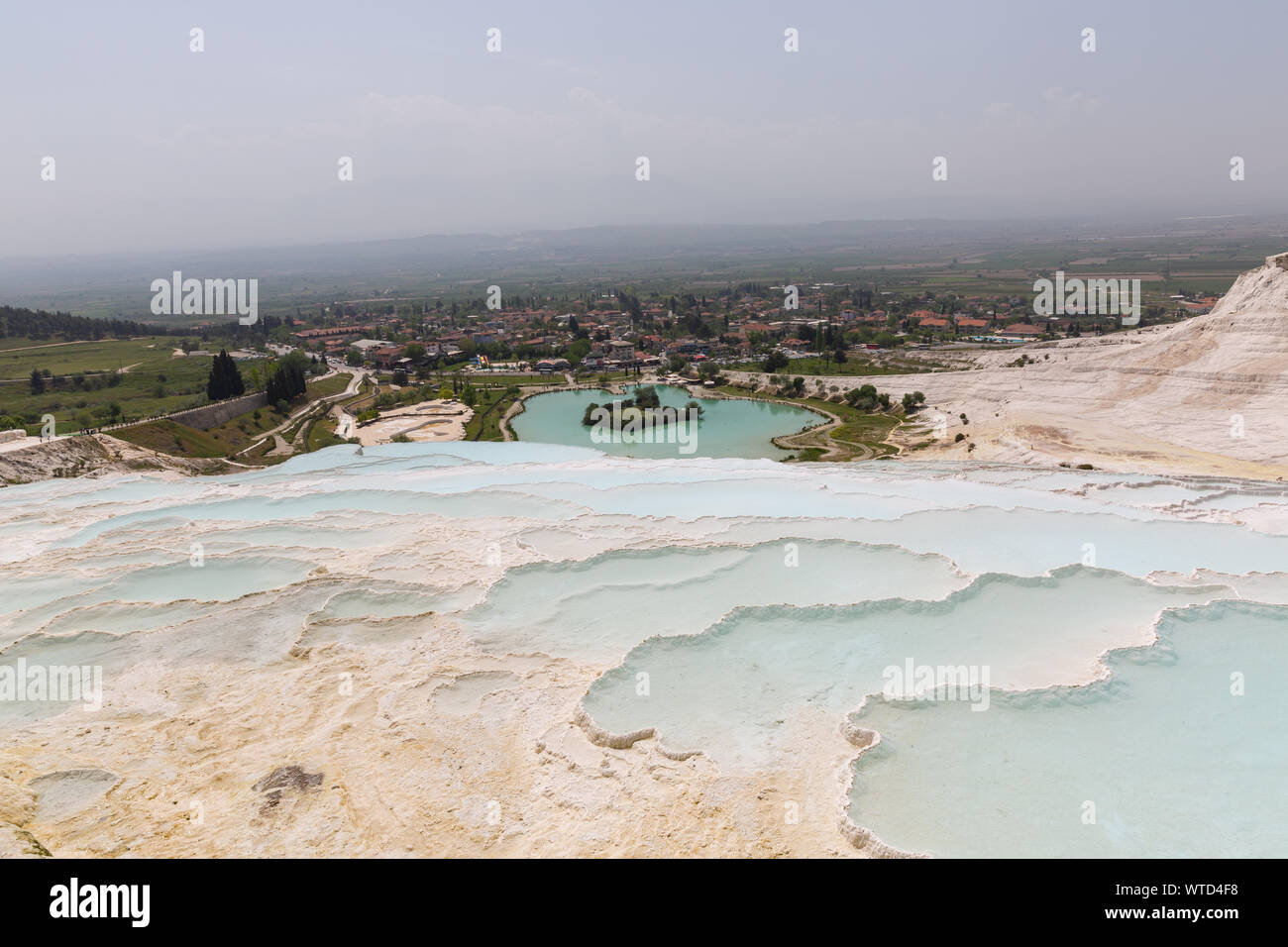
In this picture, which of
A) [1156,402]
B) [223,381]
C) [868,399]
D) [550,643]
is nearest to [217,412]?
[223,381]

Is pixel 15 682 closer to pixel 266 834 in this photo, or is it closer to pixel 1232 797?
pixel 266 834

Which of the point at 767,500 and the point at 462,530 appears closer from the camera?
the point at 462,530

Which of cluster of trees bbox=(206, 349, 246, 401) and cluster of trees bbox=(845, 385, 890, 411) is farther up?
cluster of trees bbox=(206, 349, 246, 401)

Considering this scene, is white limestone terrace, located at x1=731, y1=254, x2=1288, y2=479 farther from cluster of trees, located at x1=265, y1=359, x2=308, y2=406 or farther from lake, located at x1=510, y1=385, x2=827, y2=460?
cluster of trees, located at x1=265, y1=359, x2=308, y2=406

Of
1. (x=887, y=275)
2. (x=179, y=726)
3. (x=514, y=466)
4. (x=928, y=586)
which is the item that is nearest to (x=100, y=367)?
(x=514, y=466)

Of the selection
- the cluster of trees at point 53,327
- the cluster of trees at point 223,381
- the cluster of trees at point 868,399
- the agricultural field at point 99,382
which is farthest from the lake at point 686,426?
the cluster of trees at point 53,327

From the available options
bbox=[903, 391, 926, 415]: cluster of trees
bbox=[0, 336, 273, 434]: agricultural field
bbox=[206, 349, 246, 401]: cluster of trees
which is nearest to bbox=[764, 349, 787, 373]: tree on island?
bbox=[903, 391, 926, 415]: cluster of trees
